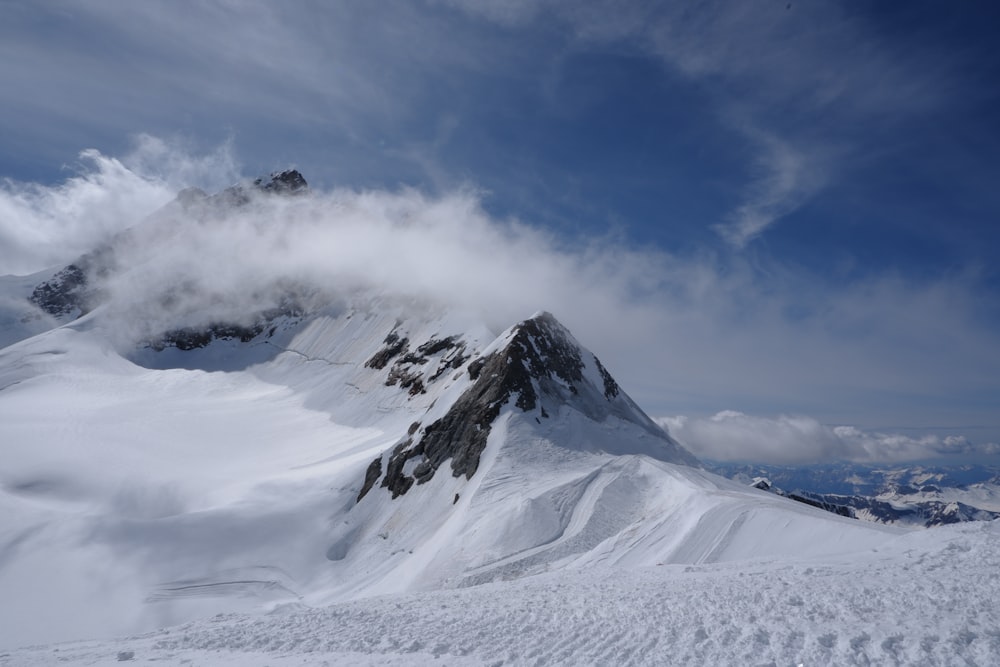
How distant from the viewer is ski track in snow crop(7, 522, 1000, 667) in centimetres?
1190

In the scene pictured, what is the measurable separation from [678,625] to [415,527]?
2591cm

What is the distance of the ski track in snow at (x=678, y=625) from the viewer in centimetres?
1190

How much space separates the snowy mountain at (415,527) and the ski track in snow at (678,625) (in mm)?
96

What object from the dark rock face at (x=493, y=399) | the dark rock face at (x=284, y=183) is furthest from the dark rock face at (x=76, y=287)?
the dark rock face at (x=493, y=399)

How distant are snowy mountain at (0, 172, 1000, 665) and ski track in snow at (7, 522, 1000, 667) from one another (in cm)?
10

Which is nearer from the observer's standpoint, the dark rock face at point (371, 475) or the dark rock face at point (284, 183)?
the dark rock face at point (371, 475)

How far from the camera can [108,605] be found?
95.9 feet

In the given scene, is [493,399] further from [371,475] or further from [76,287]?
[76,287]

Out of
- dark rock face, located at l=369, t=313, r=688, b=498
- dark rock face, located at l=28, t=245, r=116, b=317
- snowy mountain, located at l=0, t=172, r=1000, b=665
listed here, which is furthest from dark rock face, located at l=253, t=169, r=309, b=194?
dark rock face, located at l=369, t=313, r=688, b=498

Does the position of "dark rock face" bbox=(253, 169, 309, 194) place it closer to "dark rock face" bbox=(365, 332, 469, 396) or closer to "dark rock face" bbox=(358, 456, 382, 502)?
"dark rock face" bbox=(365, 332, 469, 396)

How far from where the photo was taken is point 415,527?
120 feet

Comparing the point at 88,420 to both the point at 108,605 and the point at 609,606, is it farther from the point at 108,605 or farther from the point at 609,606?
the point at 609,606

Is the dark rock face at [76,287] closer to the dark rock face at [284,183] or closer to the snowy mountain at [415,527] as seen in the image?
the dark rock face at [284,183]

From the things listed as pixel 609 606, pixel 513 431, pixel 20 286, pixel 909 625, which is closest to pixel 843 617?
pixel 909 625
